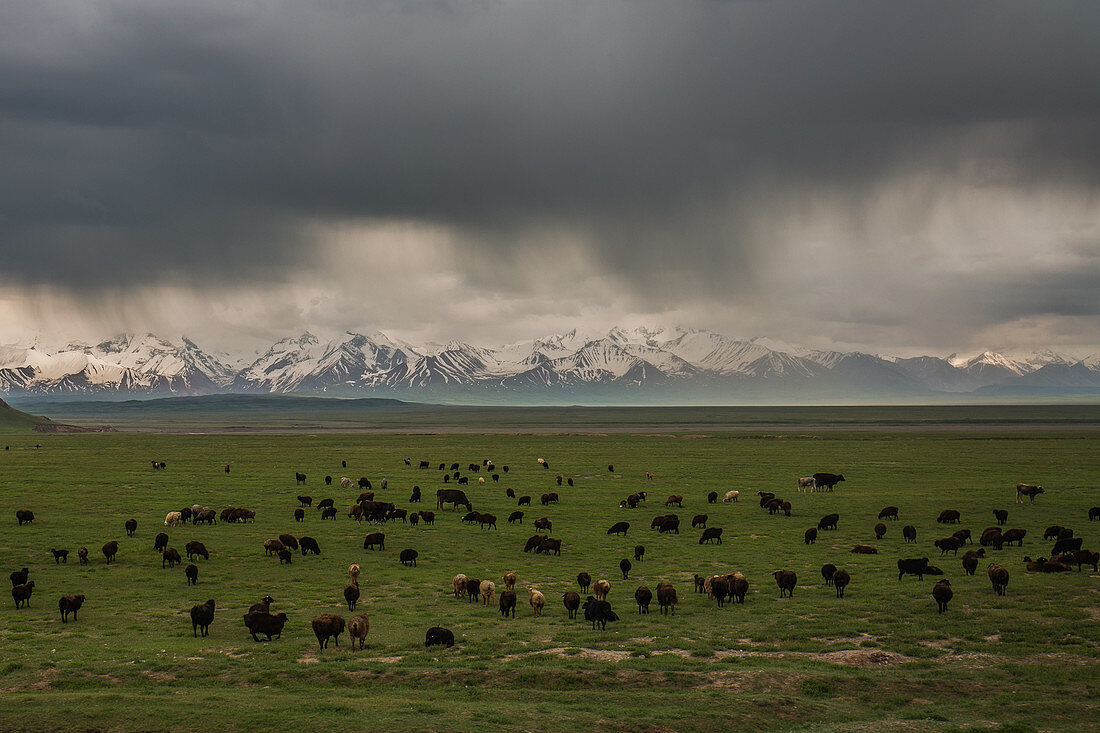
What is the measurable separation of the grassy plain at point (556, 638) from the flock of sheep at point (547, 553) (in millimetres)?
591

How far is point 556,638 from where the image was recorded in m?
22.3

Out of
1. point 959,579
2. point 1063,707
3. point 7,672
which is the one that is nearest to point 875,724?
point 1063,707

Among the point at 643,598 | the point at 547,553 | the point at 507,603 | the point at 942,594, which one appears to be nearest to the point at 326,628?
the point at 507,603

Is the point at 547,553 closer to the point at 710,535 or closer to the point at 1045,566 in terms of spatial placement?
the point at 710,535

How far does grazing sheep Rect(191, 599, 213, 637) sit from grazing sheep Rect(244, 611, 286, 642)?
48.4 inches

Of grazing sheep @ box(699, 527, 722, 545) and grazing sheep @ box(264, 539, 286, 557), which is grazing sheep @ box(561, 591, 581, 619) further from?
grazing sheep @ box(264, 539, 286, 557)

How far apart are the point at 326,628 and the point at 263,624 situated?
2.09m

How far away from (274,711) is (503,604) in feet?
33.1

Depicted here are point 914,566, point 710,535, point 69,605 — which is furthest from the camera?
point 710,535

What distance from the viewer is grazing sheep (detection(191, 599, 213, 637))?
73.8 feet

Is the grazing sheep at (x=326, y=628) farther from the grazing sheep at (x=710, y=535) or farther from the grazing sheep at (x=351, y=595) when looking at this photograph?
the grazing sheep at (x=710, y=535)

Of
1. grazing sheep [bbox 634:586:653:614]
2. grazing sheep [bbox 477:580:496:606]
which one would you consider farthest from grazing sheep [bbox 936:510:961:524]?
grazing sheep [bbox 477:580:496:606]

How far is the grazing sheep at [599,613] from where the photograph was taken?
23.4 m

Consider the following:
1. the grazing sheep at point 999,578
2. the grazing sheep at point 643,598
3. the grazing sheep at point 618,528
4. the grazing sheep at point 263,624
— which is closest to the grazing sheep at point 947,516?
the grazing sheep at point 618,528
